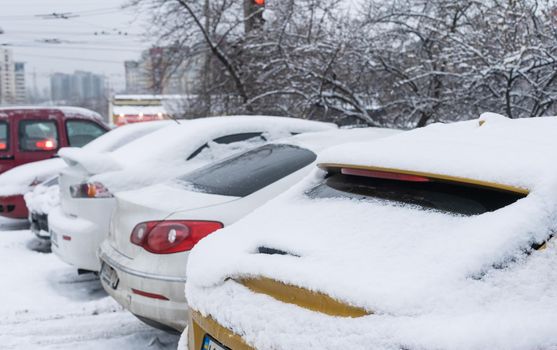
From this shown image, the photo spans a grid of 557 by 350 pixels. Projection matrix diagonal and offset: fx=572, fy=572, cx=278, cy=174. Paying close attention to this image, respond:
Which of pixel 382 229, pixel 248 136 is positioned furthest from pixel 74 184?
pixel 382 229

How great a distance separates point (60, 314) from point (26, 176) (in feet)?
13.6

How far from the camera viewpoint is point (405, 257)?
178 centimetres

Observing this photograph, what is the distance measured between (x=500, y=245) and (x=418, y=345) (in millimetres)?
410

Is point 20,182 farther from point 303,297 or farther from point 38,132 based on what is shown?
point 303,297

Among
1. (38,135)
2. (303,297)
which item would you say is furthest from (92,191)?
(38,135)

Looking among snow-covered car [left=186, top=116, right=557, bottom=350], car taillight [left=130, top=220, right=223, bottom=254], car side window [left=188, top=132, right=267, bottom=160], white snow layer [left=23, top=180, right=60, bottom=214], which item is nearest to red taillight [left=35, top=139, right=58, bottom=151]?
white snow layer [left=23, top=180, right=60, bottom=214]

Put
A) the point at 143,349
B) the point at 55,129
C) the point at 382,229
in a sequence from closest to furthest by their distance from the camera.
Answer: the point at 382,229 < the point at 143,349 < the point at 55,129

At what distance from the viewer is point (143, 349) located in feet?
13.0

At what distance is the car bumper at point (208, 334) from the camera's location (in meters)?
1.97

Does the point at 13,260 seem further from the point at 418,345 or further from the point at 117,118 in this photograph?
the point at 117,118

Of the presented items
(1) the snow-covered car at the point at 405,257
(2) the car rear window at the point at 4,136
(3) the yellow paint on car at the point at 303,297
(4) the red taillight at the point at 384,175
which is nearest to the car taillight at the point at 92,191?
(1) the snow-covered car at the point at 405,257

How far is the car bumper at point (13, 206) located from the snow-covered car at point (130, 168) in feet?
9.71

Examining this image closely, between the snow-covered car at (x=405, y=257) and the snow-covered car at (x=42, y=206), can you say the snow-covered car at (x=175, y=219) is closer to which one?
the snow-covered car at (x=405, y=257)

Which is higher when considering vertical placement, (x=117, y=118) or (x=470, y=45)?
(x=470, y=45)
